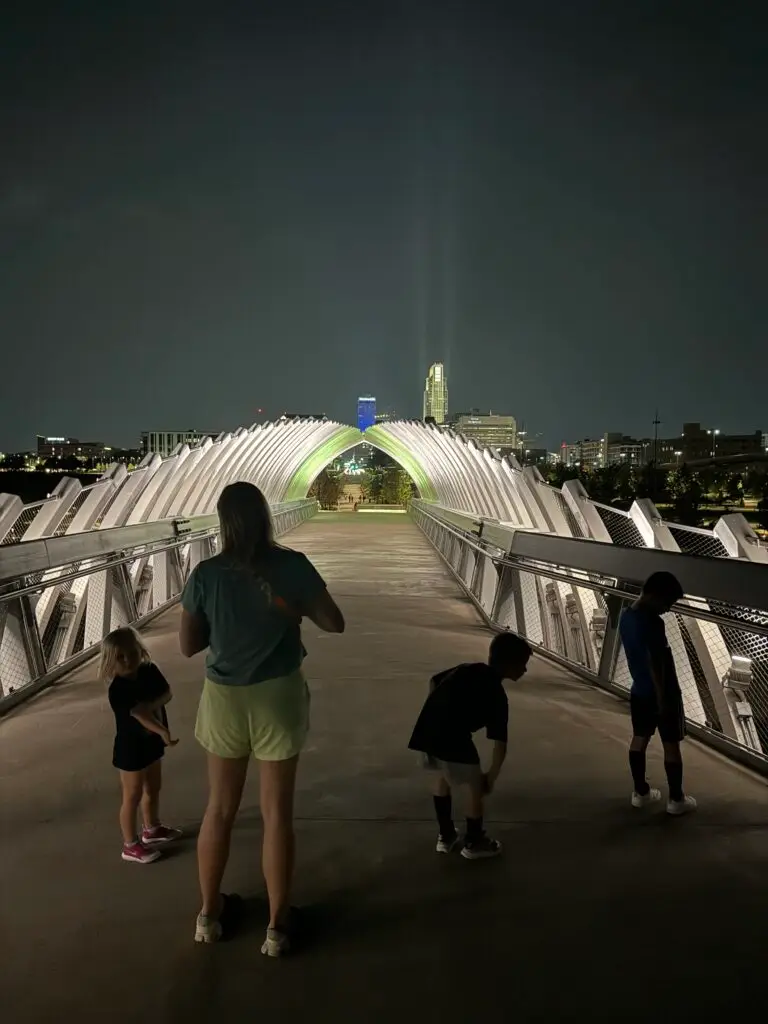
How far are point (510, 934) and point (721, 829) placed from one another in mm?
1382

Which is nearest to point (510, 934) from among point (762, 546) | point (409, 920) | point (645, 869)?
point (409, 920)

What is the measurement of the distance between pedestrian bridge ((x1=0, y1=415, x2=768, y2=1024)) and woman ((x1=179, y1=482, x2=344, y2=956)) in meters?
0.30

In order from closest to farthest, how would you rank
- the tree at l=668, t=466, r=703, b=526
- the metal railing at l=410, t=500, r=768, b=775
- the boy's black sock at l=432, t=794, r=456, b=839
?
1. the boy's black sock at l=432, t=794, r=456, b=839
2. the metal railing at l=410, t=500, r=768, b=775
3. the tree at l=668, t=466, r=703, b=526

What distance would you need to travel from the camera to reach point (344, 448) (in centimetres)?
4800

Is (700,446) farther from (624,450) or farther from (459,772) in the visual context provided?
(459,772)

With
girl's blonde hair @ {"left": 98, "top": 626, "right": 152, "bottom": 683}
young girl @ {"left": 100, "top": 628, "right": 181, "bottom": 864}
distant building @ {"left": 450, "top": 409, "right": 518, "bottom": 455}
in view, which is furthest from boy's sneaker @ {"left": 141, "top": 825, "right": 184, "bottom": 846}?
distant building @ {"left": 450, "top": 409, "right": 518, "bottom": 455}

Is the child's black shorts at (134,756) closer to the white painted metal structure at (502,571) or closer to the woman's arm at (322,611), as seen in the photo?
the woman's arm at (322,611)

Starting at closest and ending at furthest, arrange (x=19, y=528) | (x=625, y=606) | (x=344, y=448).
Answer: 1. (x=625, y=606)
2. (x=19, y=528)
3. (x=344, y=448)

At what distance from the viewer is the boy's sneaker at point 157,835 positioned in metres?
3.54

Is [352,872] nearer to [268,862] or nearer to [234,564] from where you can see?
[268,862]

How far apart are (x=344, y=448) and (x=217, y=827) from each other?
4550 centimetres

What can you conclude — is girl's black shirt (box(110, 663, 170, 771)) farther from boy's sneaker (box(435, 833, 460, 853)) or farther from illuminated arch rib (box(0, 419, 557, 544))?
illuminated arch rib (box(0, 419, 557, 544))

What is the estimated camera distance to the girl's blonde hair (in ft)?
11.1

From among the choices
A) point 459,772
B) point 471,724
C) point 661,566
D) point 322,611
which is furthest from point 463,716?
point 661,566
